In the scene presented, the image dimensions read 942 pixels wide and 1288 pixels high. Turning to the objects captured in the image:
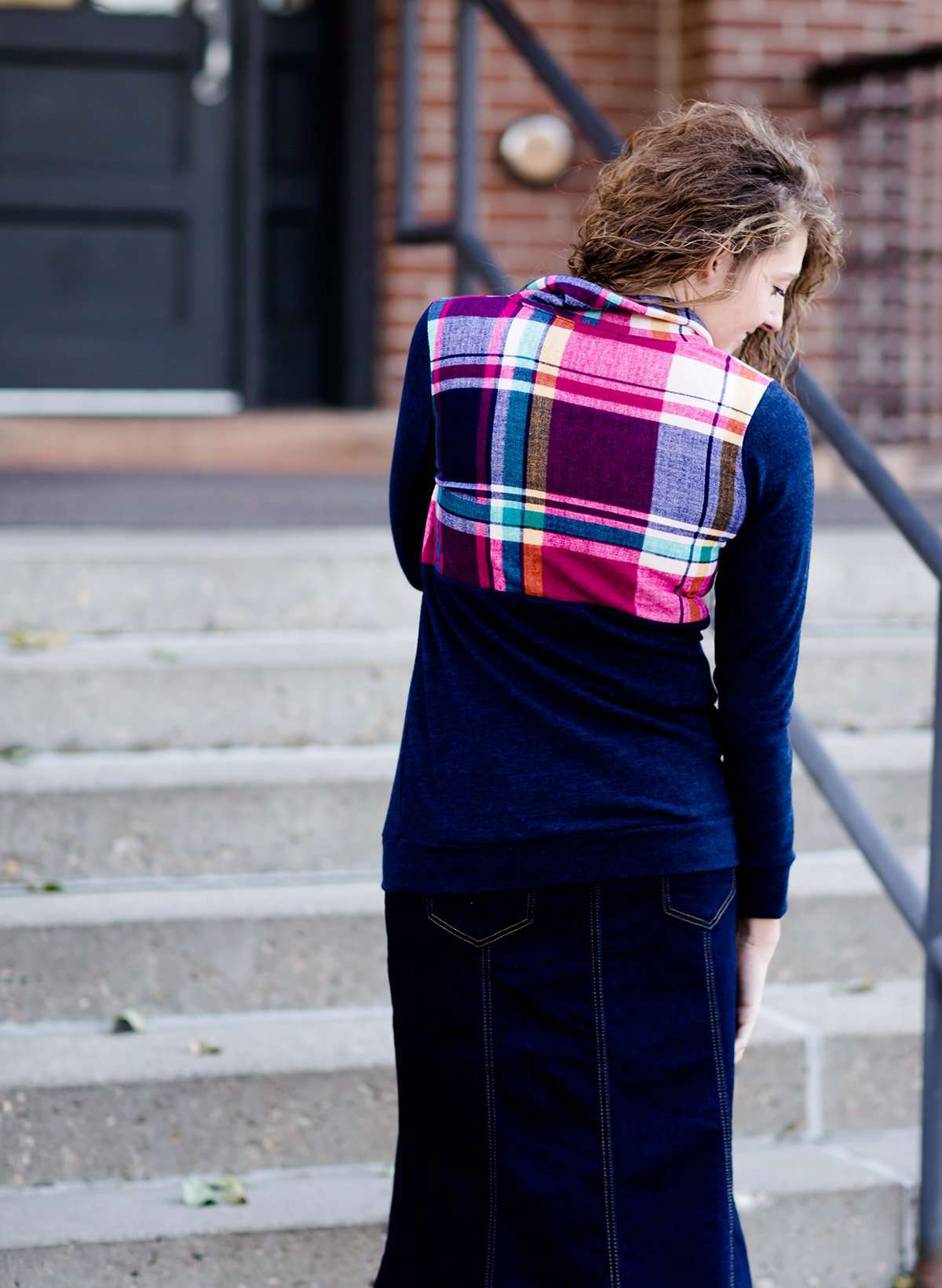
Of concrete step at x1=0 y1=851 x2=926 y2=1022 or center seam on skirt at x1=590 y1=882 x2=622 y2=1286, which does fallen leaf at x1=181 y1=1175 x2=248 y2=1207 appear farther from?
center seam on skirt at x1=590 y1=882 x2=622 y2=1286

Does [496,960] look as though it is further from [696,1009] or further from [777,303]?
[777,303]

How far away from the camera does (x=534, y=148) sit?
5355 mm

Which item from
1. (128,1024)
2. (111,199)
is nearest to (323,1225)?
(128,1024)

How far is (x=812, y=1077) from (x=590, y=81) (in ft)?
12.4

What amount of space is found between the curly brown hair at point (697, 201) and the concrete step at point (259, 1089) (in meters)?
1.30

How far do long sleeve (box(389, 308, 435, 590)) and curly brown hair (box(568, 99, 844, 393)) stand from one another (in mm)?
169

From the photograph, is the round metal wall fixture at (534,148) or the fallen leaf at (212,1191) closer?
the fallen leaf at (212,1191)

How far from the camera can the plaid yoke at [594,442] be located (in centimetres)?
143

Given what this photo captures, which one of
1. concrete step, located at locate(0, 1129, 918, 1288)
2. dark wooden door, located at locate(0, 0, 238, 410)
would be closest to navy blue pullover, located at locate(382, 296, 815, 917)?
concrete step, located at locate(0, 1129, 918, 1288)

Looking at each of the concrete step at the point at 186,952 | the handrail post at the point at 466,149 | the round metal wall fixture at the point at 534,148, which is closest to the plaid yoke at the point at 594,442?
the concrete step at the point at 186,952

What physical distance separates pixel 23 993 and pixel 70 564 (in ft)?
3.08

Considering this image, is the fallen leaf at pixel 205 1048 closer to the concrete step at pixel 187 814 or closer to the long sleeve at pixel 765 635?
the concrete step at pixel 187 814

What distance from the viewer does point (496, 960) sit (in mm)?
1521

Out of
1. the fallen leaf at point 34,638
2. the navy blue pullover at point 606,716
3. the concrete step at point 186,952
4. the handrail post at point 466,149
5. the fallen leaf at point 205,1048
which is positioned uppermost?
the handrail post at point 466,149
